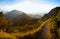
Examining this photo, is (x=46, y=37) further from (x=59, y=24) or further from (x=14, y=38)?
(x=59, y=24)

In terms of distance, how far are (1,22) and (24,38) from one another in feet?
55.6

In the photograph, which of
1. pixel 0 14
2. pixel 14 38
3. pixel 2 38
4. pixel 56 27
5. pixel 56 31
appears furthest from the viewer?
pixel 0 14

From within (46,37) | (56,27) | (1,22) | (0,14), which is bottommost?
(46,37)

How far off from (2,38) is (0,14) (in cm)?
2689

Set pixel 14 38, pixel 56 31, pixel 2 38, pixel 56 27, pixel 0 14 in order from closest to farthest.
→ pixel 2 38, pixel 14 38, pixel 56 31, pixel 56 27, pixel 0 14

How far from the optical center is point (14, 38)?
205ft

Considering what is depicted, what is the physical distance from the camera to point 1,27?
246 feet

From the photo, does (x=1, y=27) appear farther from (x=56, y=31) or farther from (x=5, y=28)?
(x=56, y=31)

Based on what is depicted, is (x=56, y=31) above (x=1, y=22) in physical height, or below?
below

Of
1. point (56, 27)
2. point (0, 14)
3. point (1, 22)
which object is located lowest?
point (56, 27)

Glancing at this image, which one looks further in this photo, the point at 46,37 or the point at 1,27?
the point at 1,27

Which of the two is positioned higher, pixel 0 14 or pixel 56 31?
pixel 0 14

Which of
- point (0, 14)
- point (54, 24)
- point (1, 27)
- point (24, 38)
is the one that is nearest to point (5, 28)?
point (1, 27)

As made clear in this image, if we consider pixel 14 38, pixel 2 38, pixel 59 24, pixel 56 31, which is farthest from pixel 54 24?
pixel 2 38
